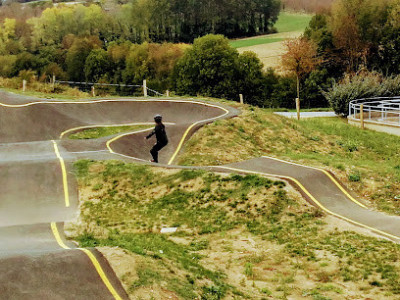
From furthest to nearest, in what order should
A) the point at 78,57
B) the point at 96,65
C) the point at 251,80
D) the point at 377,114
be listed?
the point at 78,57
the point at 96,65
the point at 251,80
the point at 377,114

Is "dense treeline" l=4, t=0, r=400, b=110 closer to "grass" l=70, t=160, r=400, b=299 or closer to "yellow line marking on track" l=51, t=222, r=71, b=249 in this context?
"grass" l=70, t=160, r=400, b=299

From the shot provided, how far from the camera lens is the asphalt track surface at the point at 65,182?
11.8 meters

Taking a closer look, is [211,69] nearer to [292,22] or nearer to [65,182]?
[65,182]

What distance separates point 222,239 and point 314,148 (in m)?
16.1

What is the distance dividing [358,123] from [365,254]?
27747mm

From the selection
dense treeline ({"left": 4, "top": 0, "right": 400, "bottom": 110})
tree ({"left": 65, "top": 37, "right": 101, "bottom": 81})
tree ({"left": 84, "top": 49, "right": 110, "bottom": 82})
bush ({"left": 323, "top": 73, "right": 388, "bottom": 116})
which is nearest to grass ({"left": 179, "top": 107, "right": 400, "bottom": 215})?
bush ({"left": 323, "top": 73, "right": 388, "bottom": 116})

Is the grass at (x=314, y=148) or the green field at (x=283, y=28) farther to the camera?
the green field at (x=283, y=28)

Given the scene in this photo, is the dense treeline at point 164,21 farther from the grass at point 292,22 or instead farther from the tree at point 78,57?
the tree at point 78,57

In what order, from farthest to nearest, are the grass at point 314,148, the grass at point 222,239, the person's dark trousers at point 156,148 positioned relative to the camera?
the person's dark trousers at point 156,148
the grass at point 314,148
the grass at point 222,239

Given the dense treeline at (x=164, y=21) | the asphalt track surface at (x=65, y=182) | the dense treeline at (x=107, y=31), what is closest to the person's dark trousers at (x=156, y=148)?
the asphalt track surface at (x=65, y=182)

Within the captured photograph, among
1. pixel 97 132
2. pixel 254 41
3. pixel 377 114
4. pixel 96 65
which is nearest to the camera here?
pixel 97 132

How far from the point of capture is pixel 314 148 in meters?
32.2

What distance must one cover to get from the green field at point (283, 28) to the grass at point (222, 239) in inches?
3301

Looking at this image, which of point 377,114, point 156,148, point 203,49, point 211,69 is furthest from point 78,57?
point 156,148
